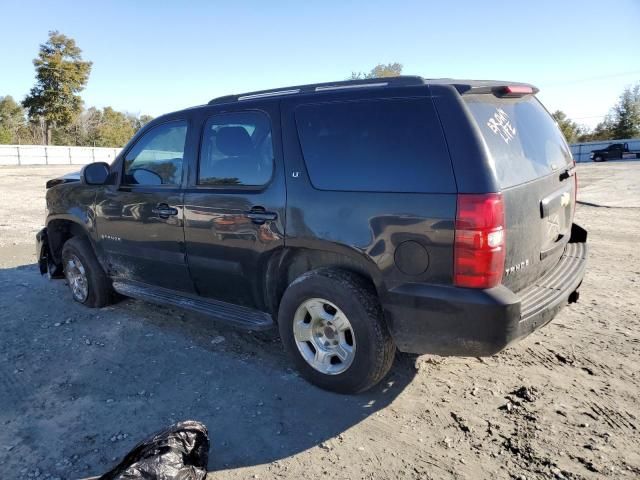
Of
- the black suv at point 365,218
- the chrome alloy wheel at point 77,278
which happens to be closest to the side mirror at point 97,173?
the black suv at point 365,218

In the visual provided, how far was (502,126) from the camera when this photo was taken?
3059mm

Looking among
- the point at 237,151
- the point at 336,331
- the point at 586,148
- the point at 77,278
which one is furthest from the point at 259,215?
the point at 586,148

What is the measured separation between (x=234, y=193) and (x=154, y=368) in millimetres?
1512

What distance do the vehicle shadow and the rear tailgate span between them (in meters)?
1.24

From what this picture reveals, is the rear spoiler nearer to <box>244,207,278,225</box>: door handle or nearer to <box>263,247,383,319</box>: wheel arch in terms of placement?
<box>263,247,383,319</box>: wheel arch

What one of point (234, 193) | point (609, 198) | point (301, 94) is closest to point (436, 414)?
point (234, 193)

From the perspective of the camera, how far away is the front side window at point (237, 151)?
3.61 m

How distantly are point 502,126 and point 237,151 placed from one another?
6.34 feet

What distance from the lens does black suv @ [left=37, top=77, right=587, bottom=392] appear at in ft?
9.02

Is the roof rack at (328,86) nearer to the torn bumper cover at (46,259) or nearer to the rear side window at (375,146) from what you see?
the rear side window at (375,146)

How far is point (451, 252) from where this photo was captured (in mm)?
2725

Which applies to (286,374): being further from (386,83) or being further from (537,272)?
(386,83)

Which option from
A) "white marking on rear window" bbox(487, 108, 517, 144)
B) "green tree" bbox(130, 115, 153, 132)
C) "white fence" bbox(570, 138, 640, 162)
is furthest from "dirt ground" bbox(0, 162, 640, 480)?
"green tree" bbox(130, 115, 153, 132)

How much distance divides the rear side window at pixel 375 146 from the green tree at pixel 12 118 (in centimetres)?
5617
